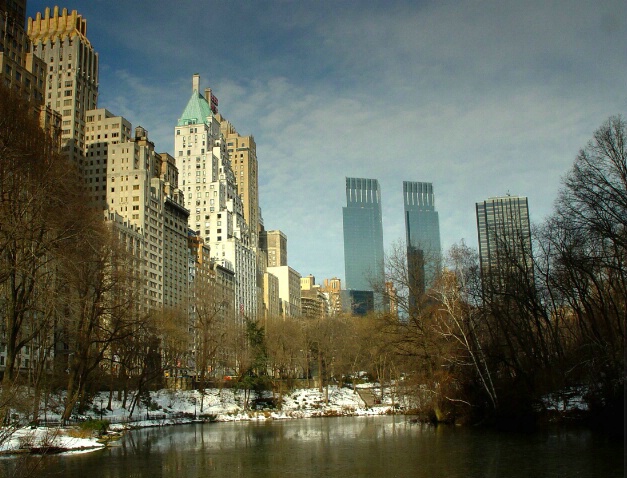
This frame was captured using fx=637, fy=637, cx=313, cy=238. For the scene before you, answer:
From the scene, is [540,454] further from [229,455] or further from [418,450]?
[229,455]

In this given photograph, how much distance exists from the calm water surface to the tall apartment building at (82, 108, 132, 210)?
415 ft

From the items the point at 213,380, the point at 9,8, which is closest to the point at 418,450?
the point at 213,380

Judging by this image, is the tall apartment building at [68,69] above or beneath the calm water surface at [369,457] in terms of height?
above

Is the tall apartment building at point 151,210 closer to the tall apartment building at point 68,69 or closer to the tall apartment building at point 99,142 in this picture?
the tall apartment building at point 99,142

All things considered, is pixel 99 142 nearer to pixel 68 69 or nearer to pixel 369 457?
pixel 68 69

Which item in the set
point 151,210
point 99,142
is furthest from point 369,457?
point 99,142

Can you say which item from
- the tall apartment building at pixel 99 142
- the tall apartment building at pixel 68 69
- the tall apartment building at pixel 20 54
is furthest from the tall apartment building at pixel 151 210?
the tall apartment building at pixel 20 54

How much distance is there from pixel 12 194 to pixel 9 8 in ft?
446

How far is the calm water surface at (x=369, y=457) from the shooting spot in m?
24.8

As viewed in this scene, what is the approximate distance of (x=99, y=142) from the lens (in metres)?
164

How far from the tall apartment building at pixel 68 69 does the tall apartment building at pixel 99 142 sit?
1.93 meters

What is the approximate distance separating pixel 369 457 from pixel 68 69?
164 metres

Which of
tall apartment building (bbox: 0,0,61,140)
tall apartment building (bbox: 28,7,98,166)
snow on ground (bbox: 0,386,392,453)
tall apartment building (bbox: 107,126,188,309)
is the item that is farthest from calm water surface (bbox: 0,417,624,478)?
tall apartment building (bbox: 28,7,98,166)

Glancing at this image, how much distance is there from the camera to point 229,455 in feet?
110
